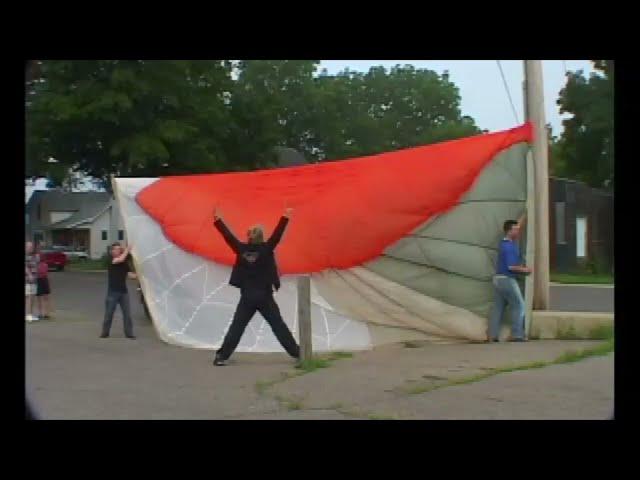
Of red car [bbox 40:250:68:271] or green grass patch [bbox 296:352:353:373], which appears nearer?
green grass patch [bbox 296:352:353:373]

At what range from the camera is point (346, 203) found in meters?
11.2

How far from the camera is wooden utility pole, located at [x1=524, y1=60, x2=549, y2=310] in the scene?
1148 centimetres

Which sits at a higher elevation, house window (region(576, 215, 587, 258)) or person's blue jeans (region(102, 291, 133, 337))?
house window (region(576, 215, 587, 258))

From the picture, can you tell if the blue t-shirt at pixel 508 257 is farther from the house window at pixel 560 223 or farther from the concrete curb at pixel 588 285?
the house window at pixel 560 223

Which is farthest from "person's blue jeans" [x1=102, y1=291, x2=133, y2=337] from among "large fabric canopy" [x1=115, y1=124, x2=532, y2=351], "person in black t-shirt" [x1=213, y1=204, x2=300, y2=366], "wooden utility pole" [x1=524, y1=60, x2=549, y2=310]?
"wooden utility pole" [x1=524, y1=60, x2=549, y2=310]

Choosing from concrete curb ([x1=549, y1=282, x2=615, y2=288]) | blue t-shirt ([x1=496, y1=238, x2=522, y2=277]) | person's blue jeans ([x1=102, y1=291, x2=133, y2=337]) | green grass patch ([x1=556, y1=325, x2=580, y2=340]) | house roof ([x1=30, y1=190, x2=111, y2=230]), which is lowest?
concrete curb ([x1=549, y1=282, x2=615, y2=288])

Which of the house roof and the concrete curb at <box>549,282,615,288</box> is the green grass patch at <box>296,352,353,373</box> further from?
the house roof

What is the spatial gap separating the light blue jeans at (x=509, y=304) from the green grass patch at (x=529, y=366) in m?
1.12

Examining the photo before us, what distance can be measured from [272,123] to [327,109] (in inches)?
936

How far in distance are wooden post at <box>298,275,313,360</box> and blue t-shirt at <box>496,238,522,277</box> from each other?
284 cm

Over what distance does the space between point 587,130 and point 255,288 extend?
3058 centimetres

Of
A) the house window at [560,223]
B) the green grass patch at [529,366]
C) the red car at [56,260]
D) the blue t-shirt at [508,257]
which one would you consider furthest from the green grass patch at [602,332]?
the red car at [56,260]

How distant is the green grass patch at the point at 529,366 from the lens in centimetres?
784
